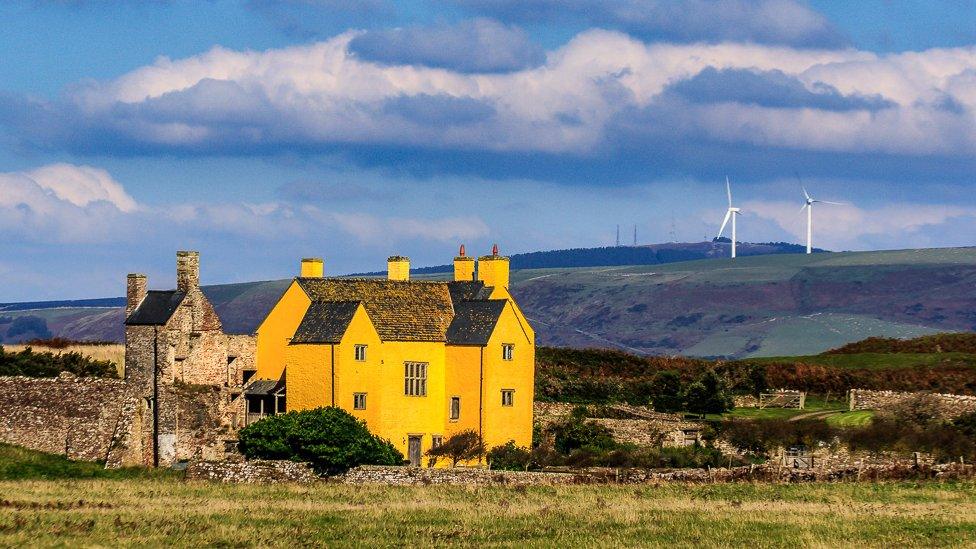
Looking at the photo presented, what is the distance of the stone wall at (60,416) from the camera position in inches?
2363

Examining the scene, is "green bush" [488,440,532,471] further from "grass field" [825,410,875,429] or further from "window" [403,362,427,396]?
"grass field" [825,410,875,429]

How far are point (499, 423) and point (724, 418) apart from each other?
11.4 m

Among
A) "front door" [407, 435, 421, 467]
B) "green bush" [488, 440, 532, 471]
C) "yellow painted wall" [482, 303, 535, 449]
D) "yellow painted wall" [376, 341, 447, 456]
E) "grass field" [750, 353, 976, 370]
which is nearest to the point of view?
"green bush" [488, 440, 532, 471]

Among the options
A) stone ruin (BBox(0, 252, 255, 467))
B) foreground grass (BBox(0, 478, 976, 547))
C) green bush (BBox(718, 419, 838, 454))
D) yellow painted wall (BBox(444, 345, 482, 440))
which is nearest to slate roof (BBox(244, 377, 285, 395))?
stone ruin (BBox(0, 252, 255, 467))

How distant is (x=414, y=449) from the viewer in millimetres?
63500

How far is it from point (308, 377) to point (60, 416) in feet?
30.2

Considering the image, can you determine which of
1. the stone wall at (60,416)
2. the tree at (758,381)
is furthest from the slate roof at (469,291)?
the tree at (758,381)

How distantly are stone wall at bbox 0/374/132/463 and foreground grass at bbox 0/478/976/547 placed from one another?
7.03m

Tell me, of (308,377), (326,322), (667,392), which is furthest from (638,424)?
(308,377)

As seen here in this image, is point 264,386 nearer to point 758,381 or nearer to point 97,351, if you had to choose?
point 97,351

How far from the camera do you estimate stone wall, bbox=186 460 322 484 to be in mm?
55094

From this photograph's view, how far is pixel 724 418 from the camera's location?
70250 millimetres

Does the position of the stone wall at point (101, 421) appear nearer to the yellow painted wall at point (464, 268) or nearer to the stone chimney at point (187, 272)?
the stone chimney at point (187, 272)

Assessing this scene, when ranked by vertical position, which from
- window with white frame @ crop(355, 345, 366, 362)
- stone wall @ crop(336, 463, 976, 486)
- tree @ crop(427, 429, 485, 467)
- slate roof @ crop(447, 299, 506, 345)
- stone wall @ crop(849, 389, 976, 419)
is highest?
slate roof @ crop(447, 299, 506, 345)
